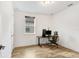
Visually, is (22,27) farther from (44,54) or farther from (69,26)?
(69,26)

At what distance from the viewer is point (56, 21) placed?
6.55m

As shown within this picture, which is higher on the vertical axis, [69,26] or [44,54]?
[69,26]

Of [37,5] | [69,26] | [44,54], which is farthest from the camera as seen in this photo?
[69,26]

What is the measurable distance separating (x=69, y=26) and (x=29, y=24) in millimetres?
2584

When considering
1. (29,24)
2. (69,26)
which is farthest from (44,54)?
(29,24)

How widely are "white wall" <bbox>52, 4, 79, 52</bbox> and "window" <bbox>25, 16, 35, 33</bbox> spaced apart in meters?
1.61

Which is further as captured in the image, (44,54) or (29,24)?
(29,24)

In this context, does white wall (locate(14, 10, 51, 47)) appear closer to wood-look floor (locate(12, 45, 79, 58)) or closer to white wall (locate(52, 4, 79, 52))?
white wall (locate(52, 4, 79, 52))

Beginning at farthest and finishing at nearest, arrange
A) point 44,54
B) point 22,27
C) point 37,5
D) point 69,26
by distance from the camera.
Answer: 1. point 22,27
2. point 69,26
3. point 37,5
4. point 44,54

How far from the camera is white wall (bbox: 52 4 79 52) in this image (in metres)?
4.85

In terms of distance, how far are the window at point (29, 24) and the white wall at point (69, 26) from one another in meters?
1.61

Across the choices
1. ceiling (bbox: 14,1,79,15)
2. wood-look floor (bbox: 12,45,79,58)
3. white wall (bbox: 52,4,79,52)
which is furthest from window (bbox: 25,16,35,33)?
wood-look floor (bbox: 12,45,79,58)

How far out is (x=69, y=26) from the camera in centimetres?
535

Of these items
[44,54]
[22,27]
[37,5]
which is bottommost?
[44,54]
